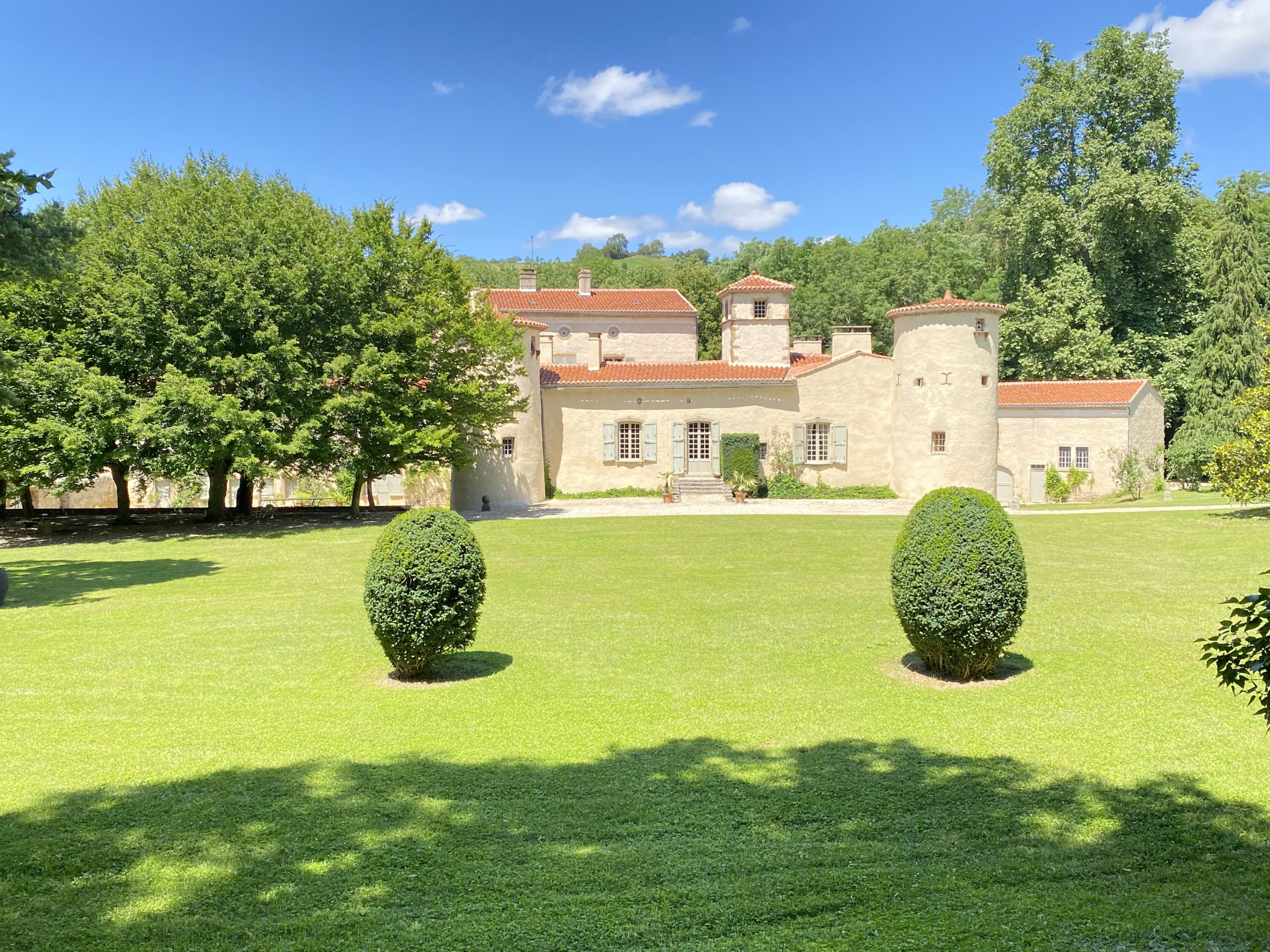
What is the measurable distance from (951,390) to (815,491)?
627cm

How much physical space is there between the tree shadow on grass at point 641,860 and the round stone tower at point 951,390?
26.7 m

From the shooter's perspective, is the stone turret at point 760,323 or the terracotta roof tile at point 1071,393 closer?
the terracotta roof tile at point 1071,393

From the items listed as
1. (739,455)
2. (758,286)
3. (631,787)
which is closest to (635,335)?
(758,286)

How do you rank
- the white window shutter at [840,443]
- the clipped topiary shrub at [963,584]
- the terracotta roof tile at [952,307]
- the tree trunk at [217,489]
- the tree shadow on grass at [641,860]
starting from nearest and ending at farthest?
the tree shadow on grass at [641,860] < the clipped topiary shrub at [963,584] < the tree trunk at [217,489] < the terracotta roof tile at [952,307] < the white window shutter at [840,443]

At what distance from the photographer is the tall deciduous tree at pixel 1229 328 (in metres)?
35.4

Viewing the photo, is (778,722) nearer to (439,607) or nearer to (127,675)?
(439,607)

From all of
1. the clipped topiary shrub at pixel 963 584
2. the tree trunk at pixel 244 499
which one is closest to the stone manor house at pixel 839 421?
the tree trunk at pixel 244 499

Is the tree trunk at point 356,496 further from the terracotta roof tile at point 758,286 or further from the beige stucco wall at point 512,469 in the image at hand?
the terracotta roof tile at point 758,286

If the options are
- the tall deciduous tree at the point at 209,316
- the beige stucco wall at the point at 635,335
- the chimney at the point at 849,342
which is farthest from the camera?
the beige stucco wall at the point at 635,335

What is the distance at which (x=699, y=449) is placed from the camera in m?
A: 34.0

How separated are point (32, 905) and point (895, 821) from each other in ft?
16.1

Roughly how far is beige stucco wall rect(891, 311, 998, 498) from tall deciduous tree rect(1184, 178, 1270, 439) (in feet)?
37.7

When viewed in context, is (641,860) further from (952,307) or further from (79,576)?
(952,307)

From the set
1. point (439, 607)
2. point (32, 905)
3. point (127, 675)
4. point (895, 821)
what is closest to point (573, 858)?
point (895, 821)
